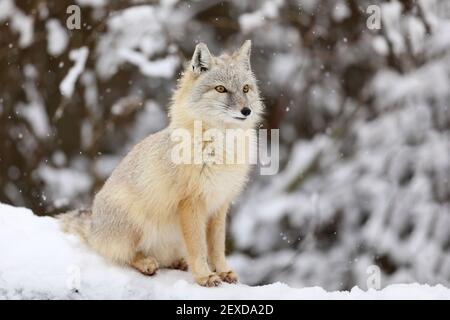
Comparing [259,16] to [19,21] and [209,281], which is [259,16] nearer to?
[19,21]

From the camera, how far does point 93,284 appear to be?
4043 mm

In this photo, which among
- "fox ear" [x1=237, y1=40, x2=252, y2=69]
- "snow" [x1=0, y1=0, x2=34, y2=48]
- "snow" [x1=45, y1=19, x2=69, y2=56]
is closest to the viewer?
"fox ear" [x1=237, y1=40, x2=252, y2=69]

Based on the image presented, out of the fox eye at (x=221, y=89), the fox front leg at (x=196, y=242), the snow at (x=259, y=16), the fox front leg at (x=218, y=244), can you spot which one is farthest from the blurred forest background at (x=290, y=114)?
the fox front leg at (x=196, y=242)

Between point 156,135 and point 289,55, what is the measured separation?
13.1ft

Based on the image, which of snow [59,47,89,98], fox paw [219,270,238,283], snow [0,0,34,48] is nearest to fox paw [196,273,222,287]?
fox paw [219,270,238,283]

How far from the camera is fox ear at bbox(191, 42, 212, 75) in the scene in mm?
4453

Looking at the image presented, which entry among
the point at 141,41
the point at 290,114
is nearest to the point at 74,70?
the point at 141,41

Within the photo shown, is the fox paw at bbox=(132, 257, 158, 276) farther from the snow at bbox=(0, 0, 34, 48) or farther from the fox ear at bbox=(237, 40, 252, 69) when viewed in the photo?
the snow at bbox=(0, 0, 34, 48)

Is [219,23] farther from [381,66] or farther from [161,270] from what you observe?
[161,270]

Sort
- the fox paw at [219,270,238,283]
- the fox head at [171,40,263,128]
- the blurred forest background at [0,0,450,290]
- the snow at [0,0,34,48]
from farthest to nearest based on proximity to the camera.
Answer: the snow at [0,0,34,48]
the blurred forest background at [0,0,450,290]
the fox paw at [219,270,238,283]
the fox head at [171,40,263,128]

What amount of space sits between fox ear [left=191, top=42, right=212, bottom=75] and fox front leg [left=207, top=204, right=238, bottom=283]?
0.88 metres

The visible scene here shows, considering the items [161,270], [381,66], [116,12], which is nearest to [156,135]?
[161,270]

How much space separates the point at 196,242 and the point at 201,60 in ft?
3.76

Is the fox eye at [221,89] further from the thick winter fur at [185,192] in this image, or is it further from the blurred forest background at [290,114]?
the blurred forest background at [290,114]
